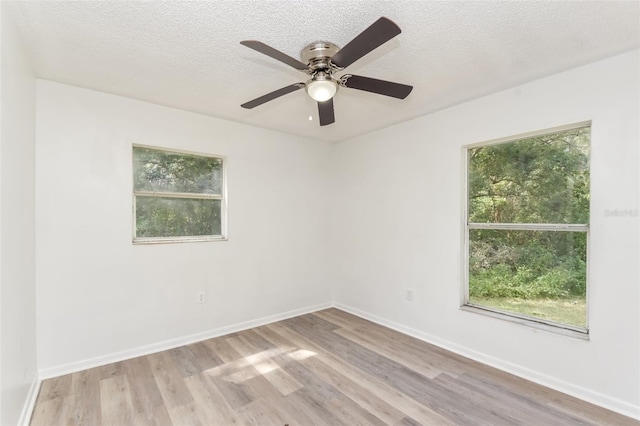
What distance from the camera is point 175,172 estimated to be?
3178 millimetres

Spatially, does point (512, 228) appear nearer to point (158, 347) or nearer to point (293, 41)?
point (293, 41)

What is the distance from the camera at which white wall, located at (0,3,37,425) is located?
1.54 meters

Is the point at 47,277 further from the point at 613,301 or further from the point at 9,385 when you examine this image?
the point at 613,301

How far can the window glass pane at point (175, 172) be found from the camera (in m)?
2.98

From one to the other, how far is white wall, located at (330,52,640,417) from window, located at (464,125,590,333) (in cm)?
12

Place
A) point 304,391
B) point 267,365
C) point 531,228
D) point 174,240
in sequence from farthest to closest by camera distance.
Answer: point 174,240 < point 267,365 < point 531,228 < point 304,391

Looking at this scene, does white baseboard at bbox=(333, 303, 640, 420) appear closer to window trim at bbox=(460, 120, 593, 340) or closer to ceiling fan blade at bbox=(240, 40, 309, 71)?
window trim at bbox=(460, 120, 593, 340)

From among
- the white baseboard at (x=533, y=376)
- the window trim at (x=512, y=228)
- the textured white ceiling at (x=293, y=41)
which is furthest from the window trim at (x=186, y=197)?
the window trim at (x=512, y=228)

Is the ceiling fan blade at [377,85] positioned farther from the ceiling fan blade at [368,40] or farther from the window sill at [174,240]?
the window sill at [174,240]

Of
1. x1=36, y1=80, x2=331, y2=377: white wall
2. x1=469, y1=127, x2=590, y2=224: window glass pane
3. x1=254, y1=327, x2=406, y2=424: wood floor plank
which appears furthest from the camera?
x1=36, y1=80, x2=331, y2=377: white wall

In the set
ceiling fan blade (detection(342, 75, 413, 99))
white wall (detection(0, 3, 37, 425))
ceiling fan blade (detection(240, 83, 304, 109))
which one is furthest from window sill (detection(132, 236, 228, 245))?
ceiling fan blade (detection(342, 75, 413, 99))

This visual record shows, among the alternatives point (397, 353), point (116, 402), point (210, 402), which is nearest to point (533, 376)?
point (397, 353)

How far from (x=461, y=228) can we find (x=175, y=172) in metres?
2.97

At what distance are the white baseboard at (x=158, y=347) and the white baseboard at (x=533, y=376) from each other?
4.68 feet
